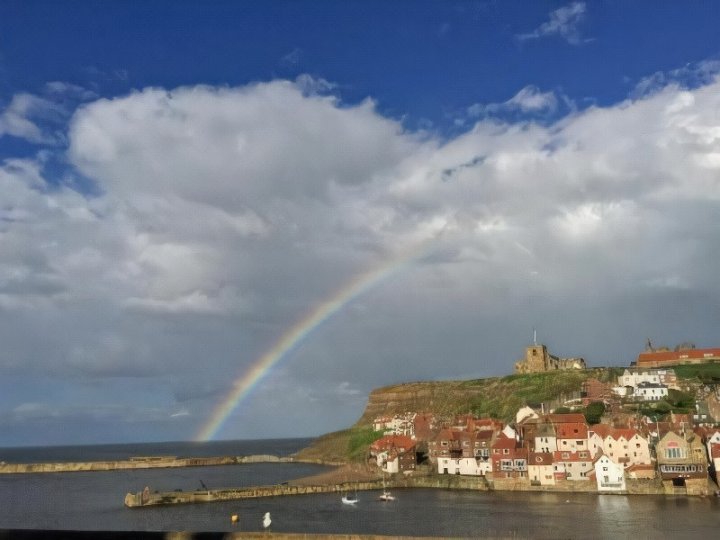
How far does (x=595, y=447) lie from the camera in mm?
92625

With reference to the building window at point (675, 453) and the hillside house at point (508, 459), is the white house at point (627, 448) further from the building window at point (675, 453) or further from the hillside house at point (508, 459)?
the hillside house at point (508, 459)

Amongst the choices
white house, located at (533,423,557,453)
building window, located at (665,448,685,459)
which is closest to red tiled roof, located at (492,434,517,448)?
white house, located at (533,423,557,453)

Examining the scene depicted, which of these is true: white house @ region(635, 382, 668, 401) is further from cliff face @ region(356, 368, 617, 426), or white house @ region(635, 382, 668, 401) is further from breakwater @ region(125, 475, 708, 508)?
breakwater @ region(125, 475, 708, 508)

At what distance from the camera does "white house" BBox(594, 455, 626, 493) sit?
87.1 m

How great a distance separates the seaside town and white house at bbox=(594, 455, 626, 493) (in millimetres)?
126

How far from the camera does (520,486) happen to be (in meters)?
94.4

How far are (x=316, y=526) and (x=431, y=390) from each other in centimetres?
13385

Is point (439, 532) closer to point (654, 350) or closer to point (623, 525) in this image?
point (623, 525)

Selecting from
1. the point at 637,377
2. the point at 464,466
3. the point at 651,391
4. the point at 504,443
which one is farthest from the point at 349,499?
the point at 637,377

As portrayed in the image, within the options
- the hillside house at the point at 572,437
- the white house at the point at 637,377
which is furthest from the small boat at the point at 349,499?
the white house at the point at 637,377

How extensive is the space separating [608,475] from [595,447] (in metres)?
5.33

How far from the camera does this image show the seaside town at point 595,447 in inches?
3420

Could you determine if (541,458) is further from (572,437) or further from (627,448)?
(627,448)

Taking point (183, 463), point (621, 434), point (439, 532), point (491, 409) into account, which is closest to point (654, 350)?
point (491, 409)
